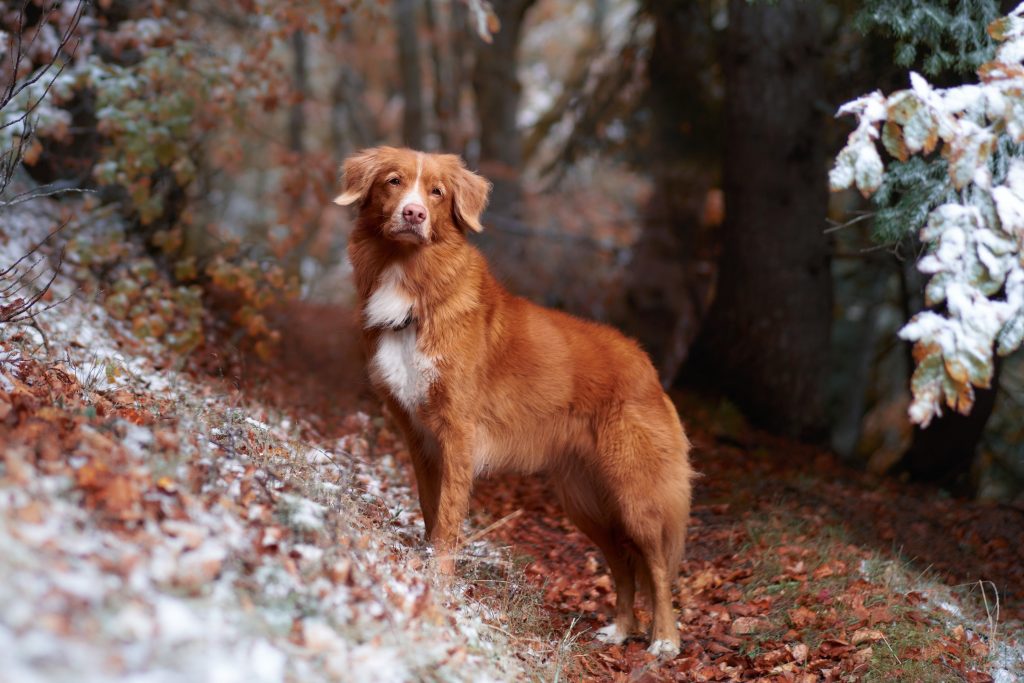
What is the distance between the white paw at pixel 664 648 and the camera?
15.0 feet

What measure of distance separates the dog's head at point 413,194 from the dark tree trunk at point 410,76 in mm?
8233

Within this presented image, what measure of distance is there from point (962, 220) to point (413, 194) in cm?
245

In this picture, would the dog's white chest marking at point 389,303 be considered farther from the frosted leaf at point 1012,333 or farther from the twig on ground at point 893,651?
the twig on ground at point 893,651

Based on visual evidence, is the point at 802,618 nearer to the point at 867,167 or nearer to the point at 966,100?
the point at 867,167

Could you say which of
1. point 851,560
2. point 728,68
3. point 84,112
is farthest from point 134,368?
point 728,68

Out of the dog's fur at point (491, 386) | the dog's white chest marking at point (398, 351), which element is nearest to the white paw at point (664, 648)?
the dog's fur at point (491, 386)

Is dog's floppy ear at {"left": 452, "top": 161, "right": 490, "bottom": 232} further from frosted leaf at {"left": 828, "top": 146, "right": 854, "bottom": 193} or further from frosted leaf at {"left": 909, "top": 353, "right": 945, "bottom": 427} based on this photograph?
frosted leaf at {"left": 909, "top": 353, "right": 945, "bottom": 427}

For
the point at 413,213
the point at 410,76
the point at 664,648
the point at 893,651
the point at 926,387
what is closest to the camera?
the point at 926,387

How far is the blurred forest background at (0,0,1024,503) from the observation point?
645 centimetres

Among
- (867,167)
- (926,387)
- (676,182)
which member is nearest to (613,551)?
(926,387)

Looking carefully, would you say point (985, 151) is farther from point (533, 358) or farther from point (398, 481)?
point (398, 481)

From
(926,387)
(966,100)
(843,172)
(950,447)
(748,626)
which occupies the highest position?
(966,100)

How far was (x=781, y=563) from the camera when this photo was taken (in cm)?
541

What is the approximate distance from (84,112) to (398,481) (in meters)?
4.58
